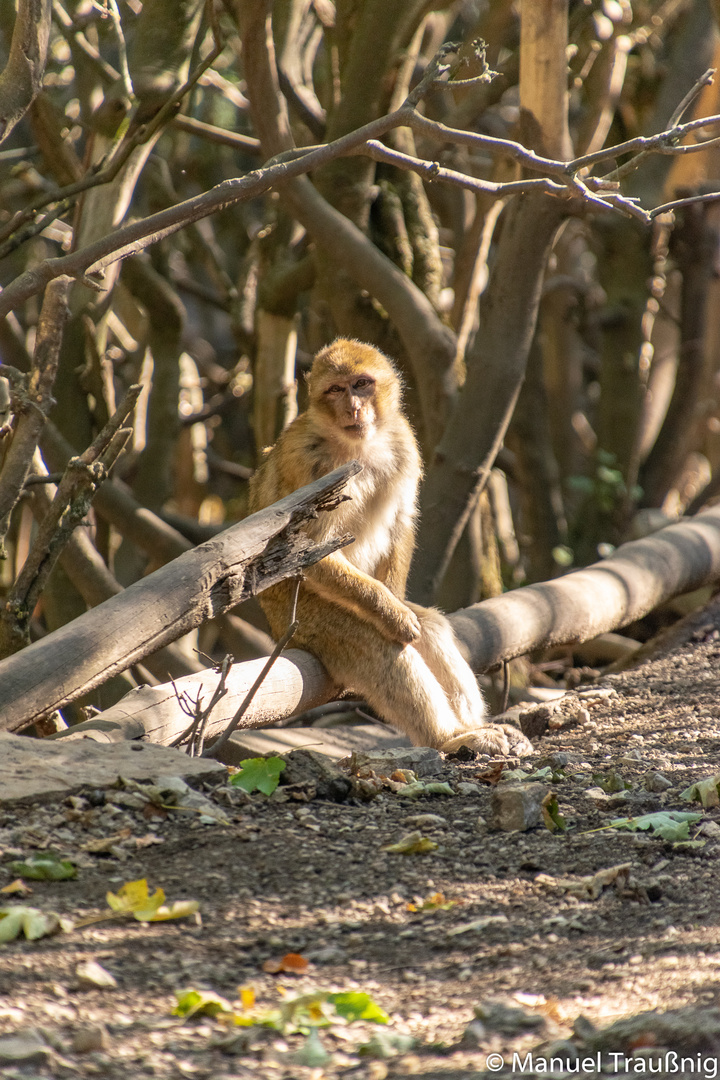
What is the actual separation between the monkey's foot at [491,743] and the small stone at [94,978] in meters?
2.48

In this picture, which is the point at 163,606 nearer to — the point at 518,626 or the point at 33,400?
the point at 33,400

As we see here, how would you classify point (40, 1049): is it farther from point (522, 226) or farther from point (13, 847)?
point (522, 226)

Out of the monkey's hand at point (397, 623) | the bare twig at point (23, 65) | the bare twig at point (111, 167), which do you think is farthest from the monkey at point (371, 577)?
the bare twig at point (23, 65)

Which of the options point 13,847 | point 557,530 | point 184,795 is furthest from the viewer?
point 557,530

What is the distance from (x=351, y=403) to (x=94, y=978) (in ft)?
10.8

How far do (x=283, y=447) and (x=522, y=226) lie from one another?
1.91 metres

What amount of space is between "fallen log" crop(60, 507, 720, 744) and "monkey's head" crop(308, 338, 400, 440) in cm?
104

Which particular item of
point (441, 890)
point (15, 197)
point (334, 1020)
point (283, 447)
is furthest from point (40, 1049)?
point (15, 197)

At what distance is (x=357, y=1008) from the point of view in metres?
2.11

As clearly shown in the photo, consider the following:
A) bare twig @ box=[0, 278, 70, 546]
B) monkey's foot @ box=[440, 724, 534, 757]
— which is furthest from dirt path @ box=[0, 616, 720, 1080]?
bare twig @ box=[0, 278, 70, 546]

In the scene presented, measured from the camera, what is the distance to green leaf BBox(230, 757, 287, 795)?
326 cm

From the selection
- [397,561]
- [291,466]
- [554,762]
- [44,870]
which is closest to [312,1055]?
[44,870]

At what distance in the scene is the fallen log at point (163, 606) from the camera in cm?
306

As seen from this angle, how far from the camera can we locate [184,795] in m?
3.02
